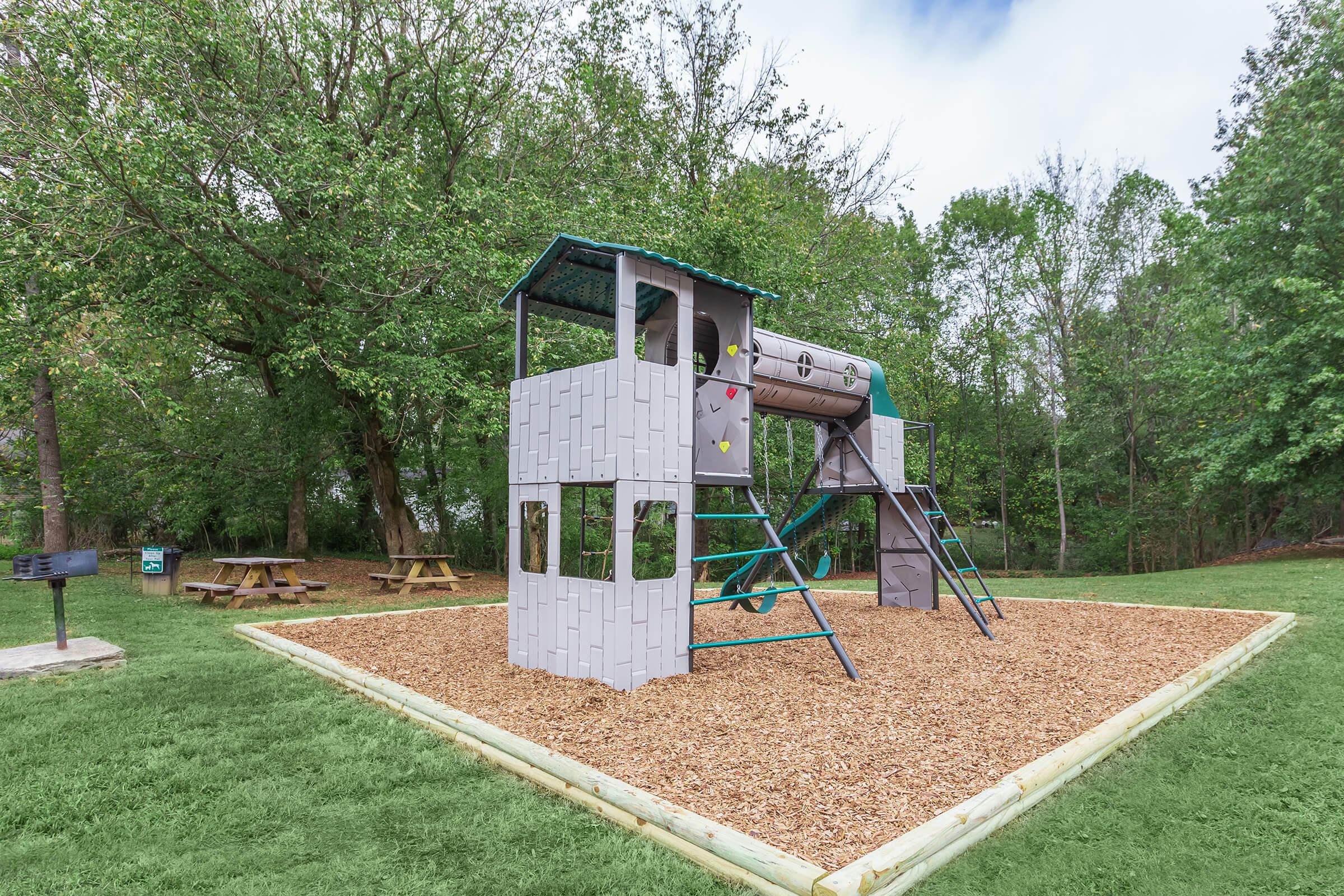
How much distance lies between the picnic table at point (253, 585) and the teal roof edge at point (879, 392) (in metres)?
8.00

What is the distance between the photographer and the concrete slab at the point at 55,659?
17.8ft

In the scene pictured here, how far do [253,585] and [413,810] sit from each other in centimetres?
798

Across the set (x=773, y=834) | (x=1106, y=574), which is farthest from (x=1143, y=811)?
(x=1106, y=574)

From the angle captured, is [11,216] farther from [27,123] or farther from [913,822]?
[913,822]

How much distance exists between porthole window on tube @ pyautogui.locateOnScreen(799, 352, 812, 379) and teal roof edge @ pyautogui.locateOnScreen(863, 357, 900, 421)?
1.28 meters

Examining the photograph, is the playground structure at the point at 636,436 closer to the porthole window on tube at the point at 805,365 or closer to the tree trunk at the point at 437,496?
the porthole window on tube at the point at 805,365

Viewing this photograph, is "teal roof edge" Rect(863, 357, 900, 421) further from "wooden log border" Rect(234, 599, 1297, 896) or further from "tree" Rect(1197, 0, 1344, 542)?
"tree" Rect(1197, 0, 1344, 542)

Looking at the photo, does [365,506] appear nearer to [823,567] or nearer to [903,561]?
[823,567]

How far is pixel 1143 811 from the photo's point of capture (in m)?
3.30

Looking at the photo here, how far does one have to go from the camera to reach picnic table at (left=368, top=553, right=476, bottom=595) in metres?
11.3

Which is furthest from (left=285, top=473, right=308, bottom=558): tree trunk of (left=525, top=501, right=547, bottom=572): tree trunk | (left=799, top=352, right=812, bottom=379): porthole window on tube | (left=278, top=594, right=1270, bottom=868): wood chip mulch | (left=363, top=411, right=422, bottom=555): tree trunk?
(left=799, top=352, right=812, bottom=379): porthole window on tube

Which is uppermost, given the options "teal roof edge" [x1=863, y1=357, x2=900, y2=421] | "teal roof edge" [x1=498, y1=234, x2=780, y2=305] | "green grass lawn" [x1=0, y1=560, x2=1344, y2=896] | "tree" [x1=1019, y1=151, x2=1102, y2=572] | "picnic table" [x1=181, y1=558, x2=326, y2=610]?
"tree" [x1=1019, y1=151, x2=1102, y2=572]

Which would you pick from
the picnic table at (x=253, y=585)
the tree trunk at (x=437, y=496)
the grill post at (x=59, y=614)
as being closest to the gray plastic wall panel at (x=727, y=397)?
the grill post at (x=59, y=614)

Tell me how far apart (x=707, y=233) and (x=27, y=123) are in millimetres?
9989
